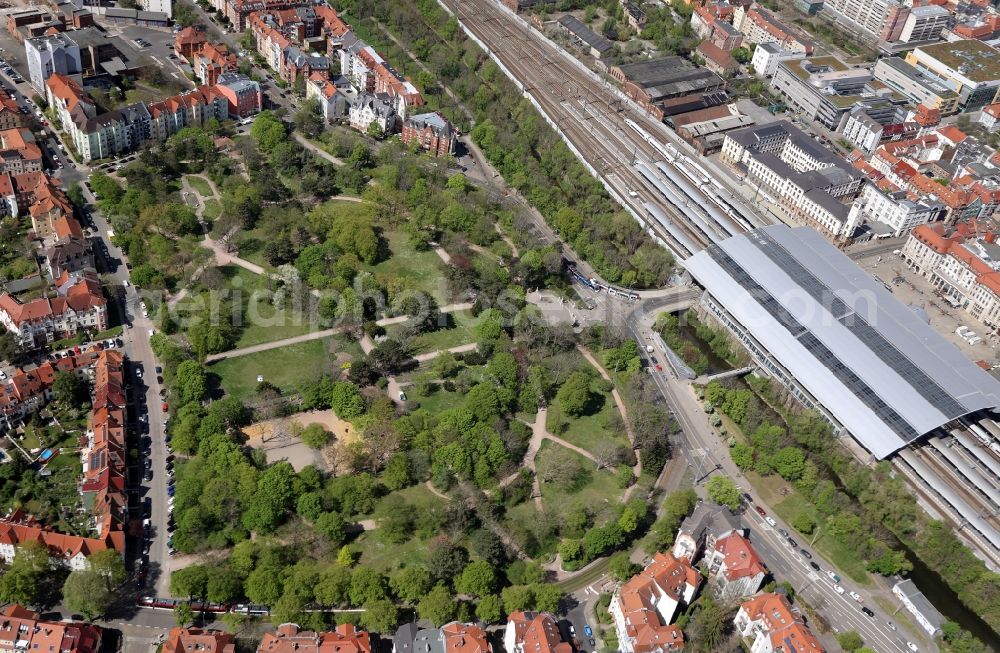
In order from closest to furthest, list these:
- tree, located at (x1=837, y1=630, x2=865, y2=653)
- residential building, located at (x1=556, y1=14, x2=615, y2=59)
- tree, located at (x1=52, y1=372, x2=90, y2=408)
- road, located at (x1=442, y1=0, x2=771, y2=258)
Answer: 1. tree, located at (x1=837, y1=630, x2=865, y2=653)
2. tree, located at (x1=52, y1=372, x2=90, y2=408)
3. road, located at (x1=442, y1=0, x2=771, y2=258)
4. residential building, located at (x1=556, y1=14, x2=615, y2=59)

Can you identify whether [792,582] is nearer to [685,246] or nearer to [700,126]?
[685,246]

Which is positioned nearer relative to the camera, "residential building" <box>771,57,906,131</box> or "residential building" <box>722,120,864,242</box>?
"residential building" <box>722,120,864,242</box>

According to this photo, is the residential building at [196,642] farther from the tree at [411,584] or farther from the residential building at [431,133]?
the residential building at [431,133]

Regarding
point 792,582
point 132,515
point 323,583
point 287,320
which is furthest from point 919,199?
point 132,515

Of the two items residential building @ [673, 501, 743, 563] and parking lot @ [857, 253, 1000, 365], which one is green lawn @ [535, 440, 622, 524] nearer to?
residential building @ [673, 501, 743, 563]

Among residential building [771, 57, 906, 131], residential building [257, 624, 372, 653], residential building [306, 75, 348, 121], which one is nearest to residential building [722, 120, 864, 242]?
residential building [771, 57, 906, 131]

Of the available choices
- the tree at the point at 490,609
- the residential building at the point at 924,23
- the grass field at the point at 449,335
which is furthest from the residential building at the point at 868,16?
the tree at the point at 490,609

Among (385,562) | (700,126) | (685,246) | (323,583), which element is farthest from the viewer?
(700,126)

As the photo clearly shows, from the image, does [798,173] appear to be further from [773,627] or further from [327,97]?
[773,627]
